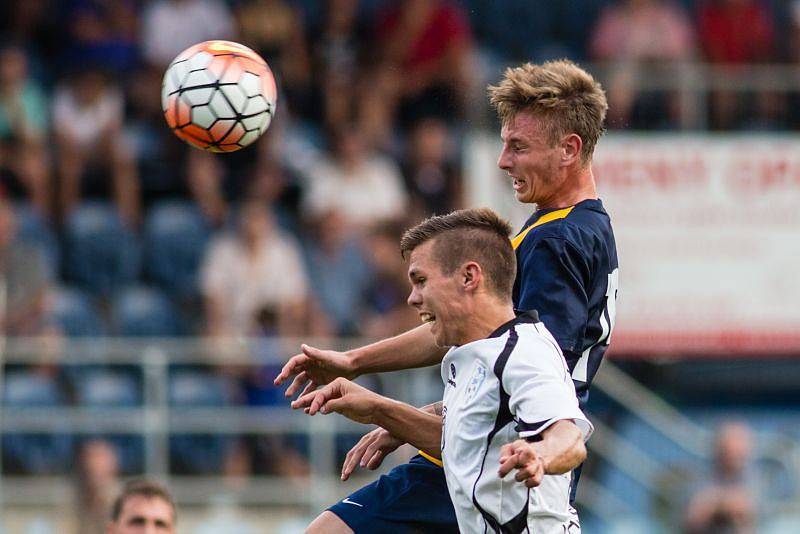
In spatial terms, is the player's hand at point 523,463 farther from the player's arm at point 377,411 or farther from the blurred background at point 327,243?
the blurred background at point 327,243

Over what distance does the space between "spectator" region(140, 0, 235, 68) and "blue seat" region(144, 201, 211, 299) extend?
1822 millimetres

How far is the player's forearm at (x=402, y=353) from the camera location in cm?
562

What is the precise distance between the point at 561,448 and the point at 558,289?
0.72 metres

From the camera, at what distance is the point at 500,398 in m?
4.84

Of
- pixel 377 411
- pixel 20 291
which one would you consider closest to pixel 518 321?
pixel 377 411

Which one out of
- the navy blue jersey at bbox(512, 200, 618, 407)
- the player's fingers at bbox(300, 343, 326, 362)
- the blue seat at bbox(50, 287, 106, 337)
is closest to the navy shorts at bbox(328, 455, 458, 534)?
the player's fingers at bbox(300, 343, 326, 362)

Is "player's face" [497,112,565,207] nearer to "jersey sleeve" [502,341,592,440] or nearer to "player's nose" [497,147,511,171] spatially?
"player's nose" [497,147,511,171]

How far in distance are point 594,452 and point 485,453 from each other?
7882 millimetres

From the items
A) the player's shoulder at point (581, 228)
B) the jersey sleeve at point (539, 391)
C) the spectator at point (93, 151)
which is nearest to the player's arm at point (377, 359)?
the player's shoulder at point (581, 228)

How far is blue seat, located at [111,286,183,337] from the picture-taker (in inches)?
489

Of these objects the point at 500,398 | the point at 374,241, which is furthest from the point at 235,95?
the point at 374,241

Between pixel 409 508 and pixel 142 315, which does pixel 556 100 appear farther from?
pixel 142 315

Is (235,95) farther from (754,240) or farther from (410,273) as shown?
(754,240)

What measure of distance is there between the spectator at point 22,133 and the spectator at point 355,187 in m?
2.34
